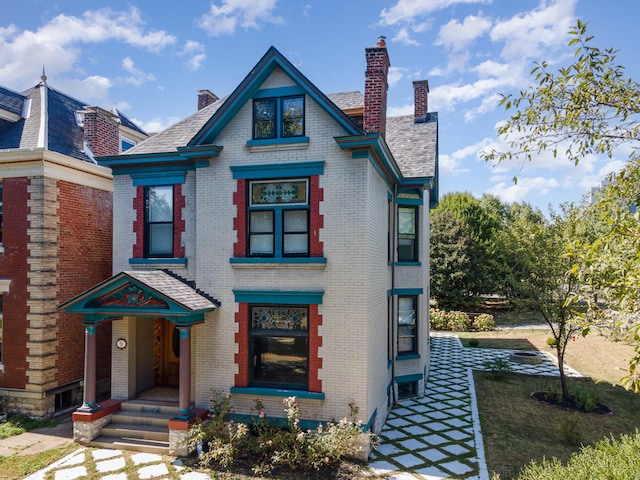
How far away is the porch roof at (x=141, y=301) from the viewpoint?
1000cm

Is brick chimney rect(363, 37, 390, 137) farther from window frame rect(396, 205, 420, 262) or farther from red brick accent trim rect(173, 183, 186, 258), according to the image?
red brick accent trim rect(173, 183, 186, 258)

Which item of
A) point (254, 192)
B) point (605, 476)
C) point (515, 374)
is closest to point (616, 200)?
point (605, 476)

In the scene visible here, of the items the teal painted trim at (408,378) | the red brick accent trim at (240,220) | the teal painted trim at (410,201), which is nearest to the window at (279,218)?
the red brick accent trim at (240,220)

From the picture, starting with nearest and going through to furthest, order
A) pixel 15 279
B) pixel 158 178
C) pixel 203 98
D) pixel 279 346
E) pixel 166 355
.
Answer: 1. pixel 279 346
2. pixel 158 178
3. pixel 15 279
4. pixel 166 355
5. pixel 203 98

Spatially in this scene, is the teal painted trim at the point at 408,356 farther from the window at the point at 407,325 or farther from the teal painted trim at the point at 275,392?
the teal painted trim at the point at 275,392

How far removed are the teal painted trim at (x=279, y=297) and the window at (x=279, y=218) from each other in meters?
0.99

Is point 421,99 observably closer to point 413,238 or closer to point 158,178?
point 413,238

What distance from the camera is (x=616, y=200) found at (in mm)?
5777

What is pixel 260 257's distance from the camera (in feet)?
35.4

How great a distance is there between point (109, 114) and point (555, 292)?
16.8 m

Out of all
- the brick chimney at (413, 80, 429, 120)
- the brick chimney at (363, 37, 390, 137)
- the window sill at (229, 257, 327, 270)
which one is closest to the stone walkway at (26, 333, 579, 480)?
the window sill at (229, 257, 327, 270)

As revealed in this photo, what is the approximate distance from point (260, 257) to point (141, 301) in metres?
3.16

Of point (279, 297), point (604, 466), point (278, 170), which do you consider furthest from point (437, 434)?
point (278, 170)

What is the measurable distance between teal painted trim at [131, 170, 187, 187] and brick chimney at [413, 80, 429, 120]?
10.5 meters
